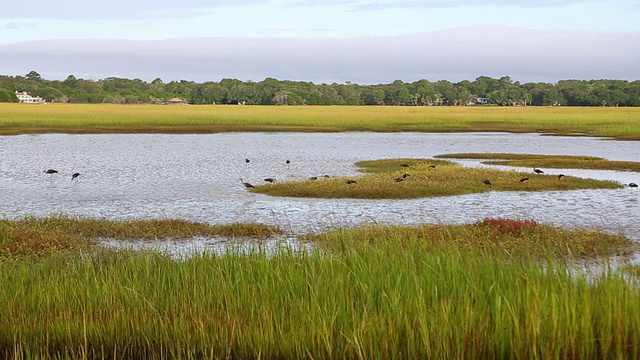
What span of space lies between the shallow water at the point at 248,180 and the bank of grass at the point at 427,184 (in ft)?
2.72

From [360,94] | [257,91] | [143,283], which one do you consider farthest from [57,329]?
[360,94]

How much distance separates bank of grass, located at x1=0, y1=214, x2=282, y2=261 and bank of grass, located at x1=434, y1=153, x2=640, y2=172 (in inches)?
869

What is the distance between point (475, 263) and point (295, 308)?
2235 mm

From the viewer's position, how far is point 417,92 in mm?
181125

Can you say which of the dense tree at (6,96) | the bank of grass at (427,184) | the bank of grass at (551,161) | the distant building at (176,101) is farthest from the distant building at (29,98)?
the bank of grass at (427,184)

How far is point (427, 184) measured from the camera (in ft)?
85.3

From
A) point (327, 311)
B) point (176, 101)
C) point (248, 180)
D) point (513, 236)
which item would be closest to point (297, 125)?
point (248, 180)

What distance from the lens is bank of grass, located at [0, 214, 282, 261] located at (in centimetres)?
1464

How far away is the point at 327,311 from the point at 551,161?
106 ft

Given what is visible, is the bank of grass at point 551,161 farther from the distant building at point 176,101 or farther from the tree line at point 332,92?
the distant building at point 176,101

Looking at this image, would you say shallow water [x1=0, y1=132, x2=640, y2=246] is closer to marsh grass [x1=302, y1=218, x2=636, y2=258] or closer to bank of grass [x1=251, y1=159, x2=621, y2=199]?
bank of grass [x1=251, y1=159, x2=621, y2=199]

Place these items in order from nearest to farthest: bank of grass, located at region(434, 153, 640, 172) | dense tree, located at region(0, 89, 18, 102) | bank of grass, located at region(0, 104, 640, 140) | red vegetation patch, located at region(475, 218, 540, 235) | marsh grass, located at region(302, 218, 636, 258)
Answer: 1. marsh grass, located at region(302, 218, 636, 258)
2. red vegetation patch, located at region(475, 218, 540, 235)
3. bank of grass, located at region(434, 153, 640, 172)
4. bank of grass, located at region(0, 104, 640, 140)
5. dense tree, located at region(0, 89, 18, 102)

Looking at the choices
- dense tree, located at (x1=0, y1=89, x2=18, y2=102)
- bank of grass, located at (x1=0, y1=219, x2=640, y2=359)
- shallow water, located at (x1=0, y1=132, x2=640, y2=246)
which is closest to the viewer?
bank of grass, located at (x1=0, y1=219, x2=640, y2=359)

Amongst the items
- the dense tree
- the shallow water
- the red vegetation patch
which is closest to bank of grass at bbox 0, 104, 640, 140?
the shallow water
